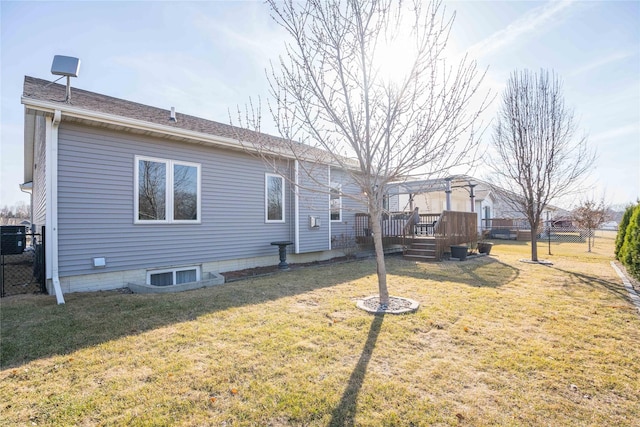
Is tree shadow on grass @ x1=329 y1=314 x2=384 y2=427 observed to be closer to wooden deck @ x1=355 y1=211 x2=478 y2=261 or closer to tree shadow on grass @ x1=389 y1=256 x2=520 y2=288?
tree shadow on grass @ x1=389 y1=256 x2=520 y2=288

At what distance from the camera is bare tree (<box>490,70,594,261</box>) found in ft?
33.2

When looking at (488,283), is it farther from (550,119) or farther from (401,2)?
(550,119)

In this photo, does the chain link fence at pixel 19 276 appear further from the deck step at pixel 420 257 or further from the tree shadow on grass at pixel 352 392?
the deck step at pixel 420 257

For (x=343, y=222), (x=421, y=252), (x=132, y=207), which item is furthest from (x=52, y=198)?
(x=421, y=252)

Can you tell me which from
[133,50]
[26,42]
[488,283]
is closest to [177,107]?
[133,50]

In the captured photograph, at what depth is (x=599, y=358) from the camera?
313 cm

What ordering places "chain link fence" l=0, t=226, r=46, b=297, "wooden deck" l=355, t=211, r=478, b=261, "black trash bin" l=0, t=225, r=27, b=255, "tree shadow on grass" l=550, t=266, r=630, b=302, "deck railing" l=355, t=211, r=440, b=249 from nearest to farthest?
1. "tree shadow on grass" l=550, t=266, r=630, b=302
2. "chain link fence" l=0, t=226, r=46, b=297
3. "black trash bin" l=0, t=225, r=27, b=255
4. "wooden deck" l=355, t=211, r=478, b=261
5. "deck railing" l=355, t=211, r=440, b=249

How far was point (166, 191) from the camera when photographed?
23.2 feet

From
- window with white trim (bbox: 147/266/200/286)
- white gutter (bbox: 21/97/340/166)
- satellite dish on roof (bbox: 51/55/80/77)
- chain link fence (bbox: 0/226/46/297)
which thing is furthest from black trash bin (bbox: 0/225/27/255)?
satellite dish on roof (bbox: 51/55/80/77)

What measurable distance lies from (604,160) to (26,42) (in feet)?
58.9

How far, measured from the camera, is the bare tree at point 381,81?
176 inches

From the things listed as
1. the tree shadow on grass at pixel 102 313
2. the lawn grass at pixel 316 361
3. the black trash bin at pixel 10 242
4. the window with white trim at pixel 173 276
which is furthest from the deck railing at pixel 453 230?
the black trash bin at pixel 10 242

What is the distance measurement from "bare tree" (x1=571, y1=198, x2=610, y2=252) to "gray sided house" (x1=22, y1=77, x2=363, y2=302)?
1545 cm

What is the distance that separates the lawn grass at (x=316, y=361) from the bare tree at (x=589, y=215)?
44.1 feet
